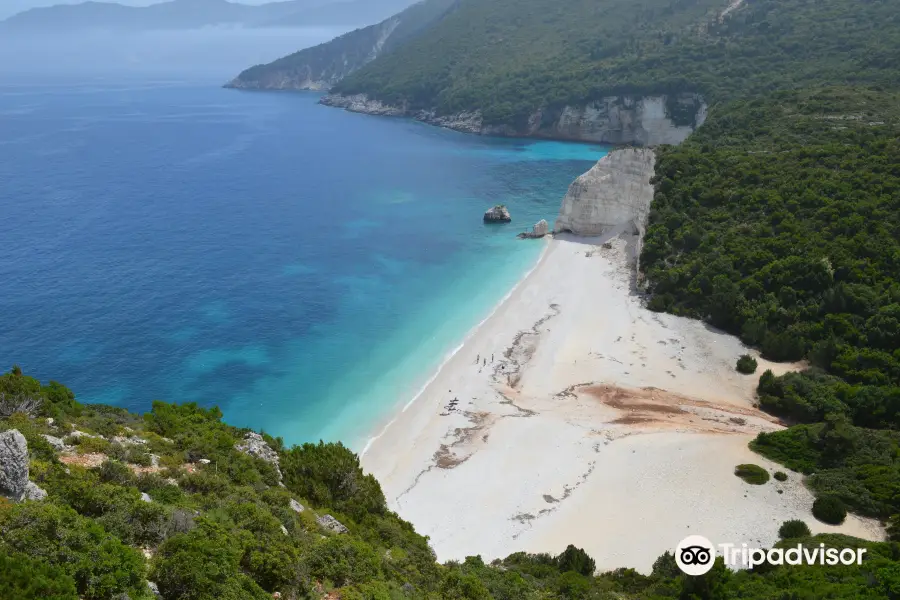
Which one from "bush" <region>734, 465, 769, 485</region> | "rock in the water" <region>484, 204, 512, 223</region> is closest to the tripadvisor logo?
"bush" <region>734, 465, 769, 485</region>

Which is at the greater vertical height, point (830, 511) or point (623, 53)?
point (623, 53)

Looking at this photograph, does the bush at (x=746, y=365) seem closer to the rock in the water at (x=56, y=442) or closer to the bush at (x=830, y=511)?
the bush at (x=830, y=511)

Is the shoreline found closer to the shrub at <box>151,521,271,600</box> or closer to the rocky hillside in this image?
the shrub at <box>151,521,271,600</box>

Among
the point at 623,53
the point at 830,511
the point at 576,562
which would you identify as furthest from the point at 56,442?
the point at 623,53

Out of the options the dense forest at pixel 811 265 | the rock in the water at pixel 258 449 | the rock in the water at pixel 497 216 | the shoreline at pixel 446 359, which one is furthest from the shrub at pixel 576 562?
the rock in the water at pixel 497 216

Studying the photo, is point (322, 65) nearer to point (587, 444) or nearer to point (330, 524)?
point (587, 444)

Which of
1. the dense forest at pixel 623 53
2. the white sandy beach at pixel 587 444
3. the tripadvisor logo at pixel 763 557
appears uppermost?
the dense forest at pixel 623 53

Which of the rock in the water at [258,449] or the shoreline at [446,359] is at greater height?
the rock in the water at [258,449]
